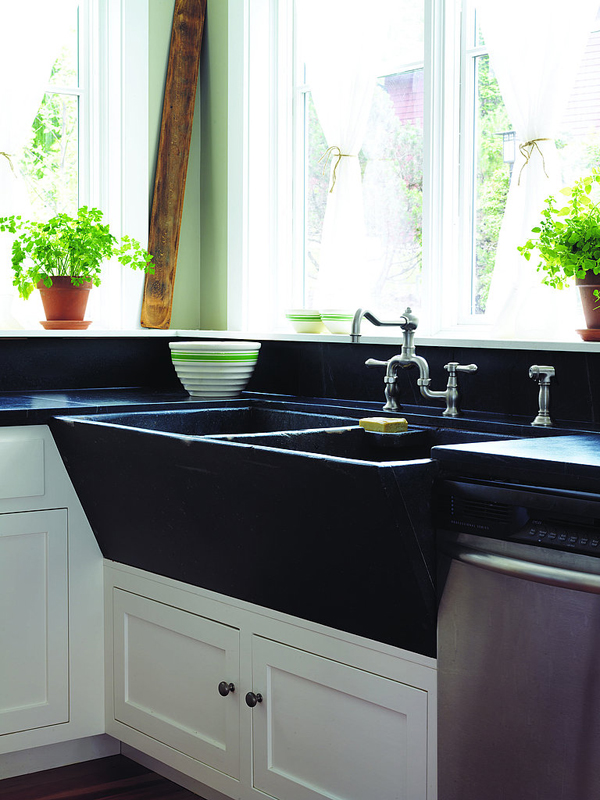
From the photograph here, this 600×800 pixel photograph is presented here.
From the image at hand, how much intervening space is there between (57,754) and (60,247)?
59.2 inches

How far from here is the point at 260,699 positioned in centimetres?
209

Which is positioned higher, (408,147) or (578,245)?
(408,147)

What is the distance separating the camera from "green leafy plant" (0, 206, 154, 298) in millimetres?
3041

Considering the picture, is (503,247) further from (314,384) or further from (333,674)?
(333,674)

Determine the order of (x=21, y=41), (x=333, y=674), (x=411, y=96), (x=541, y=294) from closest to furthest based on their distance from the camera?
(x=333, y=674) < (x=541, y=294) < (x=411, y=96) < (x=21, y=41)

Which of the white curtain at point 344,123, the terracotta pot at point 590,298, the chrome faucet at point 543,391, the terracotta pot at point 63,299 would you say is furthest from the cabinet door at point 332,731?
the terracotta pot at point 63,299

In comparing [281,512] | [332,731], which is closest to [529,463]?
[281,512]

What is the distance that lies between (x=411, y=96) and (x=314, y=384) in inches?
36.2

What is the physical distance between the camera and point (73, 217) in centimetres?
329

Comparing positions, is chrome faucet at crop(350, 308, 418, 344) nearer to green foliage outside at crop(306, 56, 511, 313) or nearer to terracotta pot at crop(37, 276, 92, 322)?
green foliage outside at crop(306, 56, 511, 313)

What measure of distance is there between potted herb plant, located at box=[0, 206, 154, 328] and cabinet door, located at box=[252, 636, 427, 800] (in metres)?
1.46

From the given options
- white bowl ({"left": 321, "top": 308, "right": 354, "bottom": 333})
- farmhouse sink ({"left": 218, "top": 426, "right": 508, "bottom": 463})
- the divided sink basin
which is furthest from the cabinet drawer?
white bowl ({"left": 321, "top": 308, "right": 354, "bottom": 333})

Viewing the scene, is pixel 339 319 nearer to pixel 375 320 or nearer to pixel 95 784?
pixel 375 320

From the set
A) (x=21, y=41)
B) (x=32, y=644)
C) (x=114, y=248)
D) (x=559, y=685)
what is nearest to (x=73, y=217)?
(x=114, y=248)
